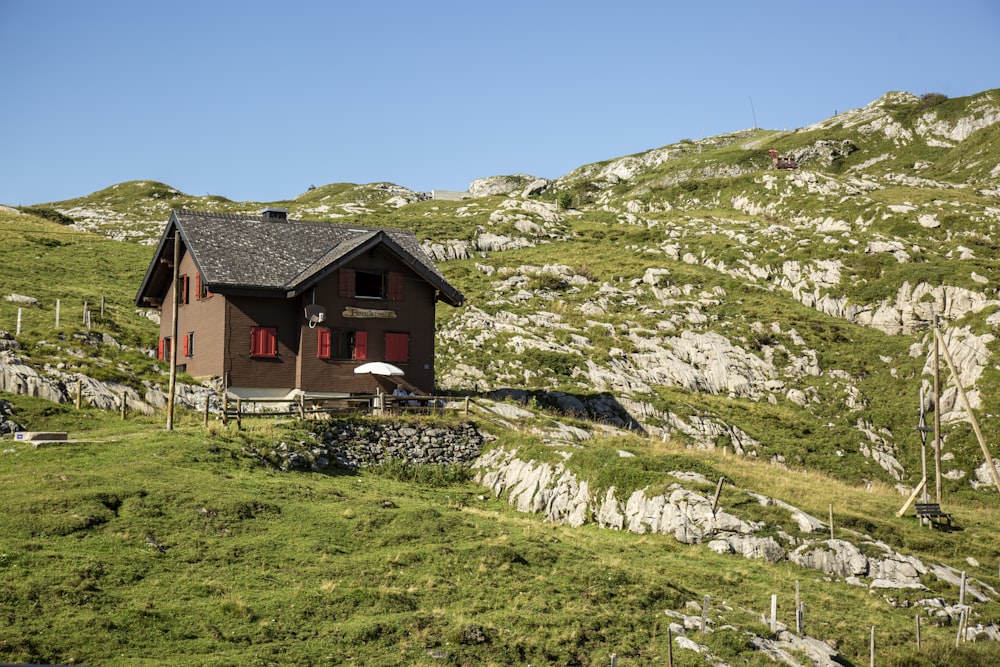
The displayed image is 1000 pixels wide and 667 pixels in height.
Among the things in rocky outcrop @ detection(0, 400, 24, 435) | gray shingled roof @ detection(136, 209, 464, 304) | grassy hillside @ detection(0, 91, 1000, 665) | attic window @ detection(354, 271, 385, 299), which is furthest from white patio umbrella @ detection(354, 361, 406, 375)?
rocky outcrop @ detection(0, 400, 24, 435)

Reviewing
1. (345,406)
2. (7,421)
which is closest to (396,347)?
(345,406)

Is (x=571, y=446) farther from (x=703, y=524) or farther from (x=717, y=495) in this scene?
(x=717, y=495)

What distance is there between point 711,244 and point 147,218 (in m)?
89.0

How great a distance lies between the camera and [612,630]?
25328mm

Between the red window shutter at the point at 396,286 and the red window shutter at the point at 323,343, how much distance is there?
15.3ft

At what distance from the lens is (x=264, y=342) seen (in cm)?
5206

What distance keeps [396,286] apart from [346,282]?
3.20m

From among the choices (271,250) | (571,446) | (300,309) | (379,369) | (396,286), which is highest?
(271,250)

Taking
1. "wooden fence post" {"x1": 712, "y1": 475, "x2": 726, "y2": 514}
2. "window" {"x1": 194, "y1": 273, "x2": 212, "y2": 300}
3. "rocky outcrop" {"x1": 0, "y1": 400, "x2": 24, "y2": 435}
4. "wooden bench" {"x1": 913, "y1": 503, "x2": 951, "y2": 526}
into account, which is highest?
"window" {"x1": 194, "y1": 273, "x2": 212, "y2": 300}

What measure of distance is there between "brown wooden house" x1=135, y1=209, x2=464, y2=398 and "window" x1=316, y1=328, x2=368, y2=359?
6 centimetres

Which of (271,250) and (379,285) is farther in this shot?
(271,250)

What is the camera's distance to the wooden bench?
40.4 meters

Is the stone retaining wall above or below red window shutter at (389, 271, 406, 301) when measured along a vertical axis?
below

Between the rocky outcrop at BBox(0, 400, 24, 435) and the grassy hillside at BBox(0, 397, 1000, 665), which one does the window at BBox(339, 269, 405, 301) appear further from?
the rocky outcrop at BBox(0, 400, 24, 435)
